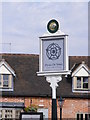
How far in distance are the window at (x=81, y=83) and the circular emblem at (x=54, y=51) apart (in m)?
13.3

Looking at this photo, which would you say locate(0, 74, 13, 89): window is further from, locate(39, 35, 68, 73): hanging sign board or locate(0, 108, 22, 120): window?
locate(39, 35, 68, 73): hanging sign board

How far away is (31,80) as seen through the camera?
44.4m

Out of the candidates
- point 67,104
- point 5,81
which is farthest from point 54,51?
point 5,81

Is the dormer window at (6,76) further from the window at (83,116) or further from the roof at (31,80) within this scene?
the window at (83,116)

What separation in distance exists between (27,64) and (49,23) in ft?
55.4

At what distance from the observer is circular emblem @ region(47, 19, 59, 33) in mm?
29263

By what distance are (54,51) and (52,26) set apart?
145cm

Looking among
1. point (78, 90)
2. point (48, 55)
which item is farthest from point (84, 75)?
point (48, 55)

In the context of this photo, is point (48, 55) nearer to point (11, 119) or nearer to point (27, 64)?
point (11, 119)

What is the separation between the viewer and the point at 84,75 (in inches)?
1670

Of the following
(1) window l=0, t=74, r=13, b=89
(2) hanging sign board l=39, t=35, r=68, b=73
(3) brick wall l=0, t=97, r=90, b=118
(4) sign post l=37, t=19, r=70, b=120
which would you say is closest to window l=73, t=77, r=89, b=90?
(3) brick wall l=0, t=97, r=90, b=118

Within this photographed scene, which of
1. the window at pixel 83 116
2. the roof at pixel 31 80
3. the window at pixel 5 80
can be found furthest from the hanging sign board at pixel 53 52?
the window at pixel 5 80

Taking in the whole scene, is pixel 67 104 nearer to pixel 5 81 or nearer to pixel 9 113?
pixel 9 113

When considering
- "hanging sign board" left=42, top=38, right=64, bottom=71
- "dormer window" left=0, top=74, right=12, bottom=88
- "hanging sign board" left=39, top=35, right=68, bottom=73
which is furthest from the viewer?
"dormer window" left=0, top=74, right=12, bottom=88
